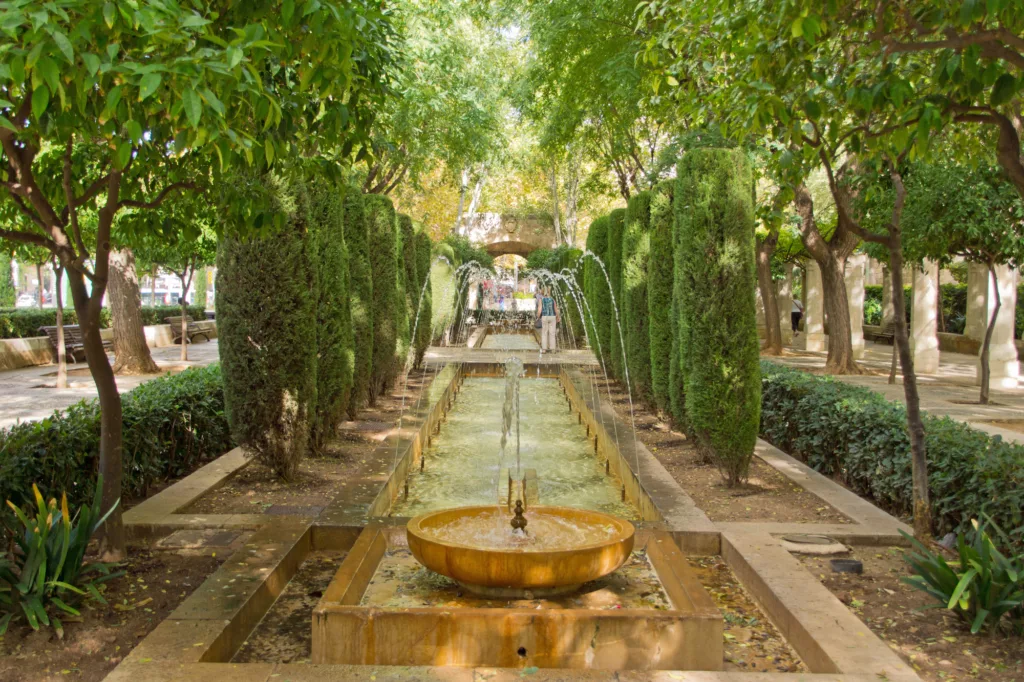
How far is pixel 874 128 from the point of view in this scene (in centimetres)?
690

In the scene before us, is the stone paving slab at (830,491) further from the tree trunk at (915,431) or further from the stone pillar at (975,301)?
the stone pillar at (975,301)

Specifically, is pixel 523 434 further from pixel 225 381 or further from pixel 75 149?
pixel 75 149

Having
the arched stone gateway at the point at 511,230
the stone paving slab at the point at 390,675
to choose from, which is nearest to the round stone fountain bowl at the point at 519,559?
the stone paving slab at the point at 390,675

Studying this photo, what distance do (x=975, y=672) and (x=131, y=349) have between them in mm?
14103

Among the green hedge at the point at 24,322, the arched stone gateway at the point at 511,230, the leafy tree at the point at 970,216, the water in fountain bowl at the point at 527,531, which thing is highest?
the arched stone gateway at the point at 511,230

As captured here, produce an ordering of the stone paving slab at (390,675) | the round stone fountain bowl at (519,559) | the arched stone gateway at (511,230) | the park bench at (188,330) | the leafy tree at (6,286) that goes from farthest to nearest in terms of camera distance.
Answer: the arched stone gateway at (511,230), the leafy tree at (6,286), the park bench at (188,330), the round stone fountain bowl at (519,559), the stone paving slab at (390,675)

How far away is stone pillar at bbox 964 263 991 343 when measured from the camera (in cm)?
2034

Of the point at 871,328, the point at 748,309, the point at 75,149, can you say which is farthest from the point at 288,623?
the point at 871,328

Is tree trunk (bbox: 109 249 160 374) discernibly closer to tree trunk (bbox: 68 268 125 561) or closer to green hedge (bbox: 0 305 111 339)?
green hedge (bbox: 0 305 111 339)

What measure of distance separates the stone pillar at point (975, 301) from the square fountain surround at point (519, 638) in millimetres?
19504

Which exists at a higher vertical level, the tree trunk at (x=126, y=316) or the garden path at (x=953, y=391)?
the tree trunk at (x=126, y=316)

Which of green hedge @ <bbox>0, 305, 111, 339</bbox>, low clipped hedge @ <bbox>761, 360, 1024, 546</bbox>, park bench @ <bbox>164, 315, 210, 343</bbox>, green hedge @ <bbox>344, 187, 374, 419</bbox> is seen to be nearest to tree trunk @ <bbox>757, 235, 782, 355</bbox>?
low clipped hedge @ <bbox>761, 360, 1024, 546</bbox>

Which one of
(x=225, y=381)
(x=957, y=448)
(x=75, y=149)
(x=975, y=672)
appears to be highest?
(x=75, y=149)

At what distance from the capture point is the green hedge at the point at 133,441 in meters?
4.86
